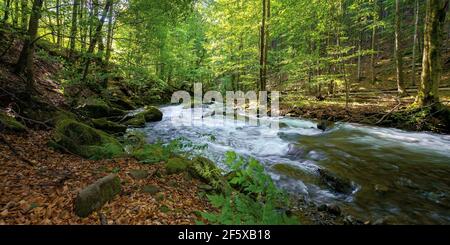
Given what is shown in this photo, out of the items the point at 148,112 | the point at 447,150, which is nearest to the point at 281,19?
the point at 148,112

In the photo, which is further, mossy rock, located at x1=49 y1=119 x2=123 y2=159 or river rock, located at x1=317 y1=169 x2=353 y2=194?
river rock, located at x1=317 y1=169 x2=353 y2=194

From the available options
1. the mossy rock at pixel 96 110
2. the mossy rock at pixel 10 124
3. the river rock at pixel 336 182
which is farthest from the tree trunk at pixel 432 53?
the mossy rock at pixel 10 124

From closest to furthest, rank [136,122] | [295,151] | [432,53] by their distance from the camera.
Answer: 1. [295,151]
2. [432,53]
3. [136,122]

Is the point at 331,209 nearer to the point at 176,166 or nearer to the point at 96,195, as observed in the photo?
the point at 176,166

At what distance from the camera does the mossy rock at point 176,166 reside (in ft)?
18.6

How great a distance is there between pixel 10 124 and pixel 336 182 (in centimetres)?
782

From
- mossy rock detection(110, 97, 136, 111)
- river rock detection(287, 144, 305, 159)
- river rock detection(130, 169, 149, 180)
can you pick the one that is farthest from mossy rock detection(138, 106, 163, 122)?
river rock detection(130, 169, 149, 180)

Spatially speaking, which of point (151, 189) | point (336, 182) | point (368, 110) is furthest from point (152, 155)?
point (368, 110)

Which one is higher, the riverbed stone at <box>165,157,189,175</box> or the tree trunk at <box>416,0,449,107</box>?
the tree trunk at <box>416,0,449,107</box>

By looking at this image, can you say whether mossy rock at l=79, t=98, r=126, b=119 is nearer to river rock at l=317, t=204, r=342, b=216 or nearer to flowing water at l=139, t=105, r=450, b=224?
flowing water at l=139, t=105, r=450, b=224

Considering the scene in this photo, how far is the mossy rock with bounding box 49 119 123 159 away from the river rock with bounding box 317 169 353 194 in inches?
206

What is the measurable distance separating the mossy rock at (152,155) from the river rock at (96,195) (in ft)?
5.79

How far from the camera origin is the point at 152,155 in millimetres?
6492

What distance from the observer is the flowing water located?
19.0ft
